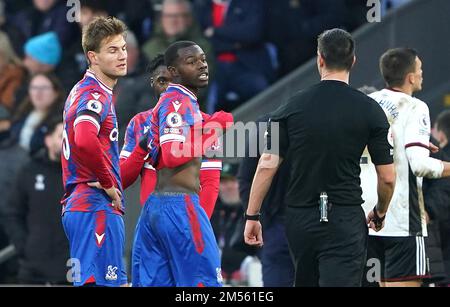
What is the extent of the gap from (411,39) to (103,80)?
17.5 feet

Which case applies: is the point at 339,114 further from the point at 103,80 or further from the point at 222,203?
the point at 222,203

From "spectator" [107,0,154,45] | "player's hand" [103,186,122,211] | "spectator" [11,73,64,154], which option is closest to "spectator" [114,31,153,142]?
"spectator" [11,73,64,154]

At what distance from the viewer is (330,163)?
8.05m

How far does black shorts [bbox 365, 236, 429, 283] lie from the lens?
936 centimetres

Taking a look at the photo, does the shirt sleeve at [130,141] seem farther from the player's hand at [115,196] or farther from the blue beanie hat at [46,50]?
the blue beanie hat at [46,50]

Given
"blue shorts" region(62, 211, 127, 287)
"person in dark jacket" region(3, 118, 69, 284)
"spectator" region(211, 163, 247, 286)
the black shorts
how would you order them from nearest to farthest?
1. "blue shorts" region(62, 211, 127, 287)
2. the black shorts
3. "person in dark jacket" region(3, 118, 69, 284)
4. "spectator" region(211, 163, 247, 286)

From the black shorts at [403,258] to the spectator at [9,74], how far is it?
5.82 metres

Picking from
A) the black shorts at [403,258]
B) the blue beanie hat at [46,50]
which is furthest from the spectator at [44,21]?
the black shorts at [403,258]

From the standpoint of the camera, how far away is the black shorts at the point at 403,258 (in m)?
9.36

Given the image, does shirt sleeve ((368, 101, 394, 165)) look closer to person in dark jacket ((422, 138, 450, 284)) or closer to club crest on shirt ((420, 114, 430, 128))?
club crest on shirt ((420, 114, 430, 128))

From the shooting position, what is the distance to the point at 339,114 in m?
8.04

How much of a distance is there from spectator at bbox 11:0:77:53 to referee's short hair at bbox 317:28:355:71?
654 centimetres

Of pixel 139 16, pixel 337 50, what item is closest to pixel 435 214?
pixel 337 50

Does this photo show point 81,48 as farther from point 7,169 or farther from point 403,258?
point 403,258
